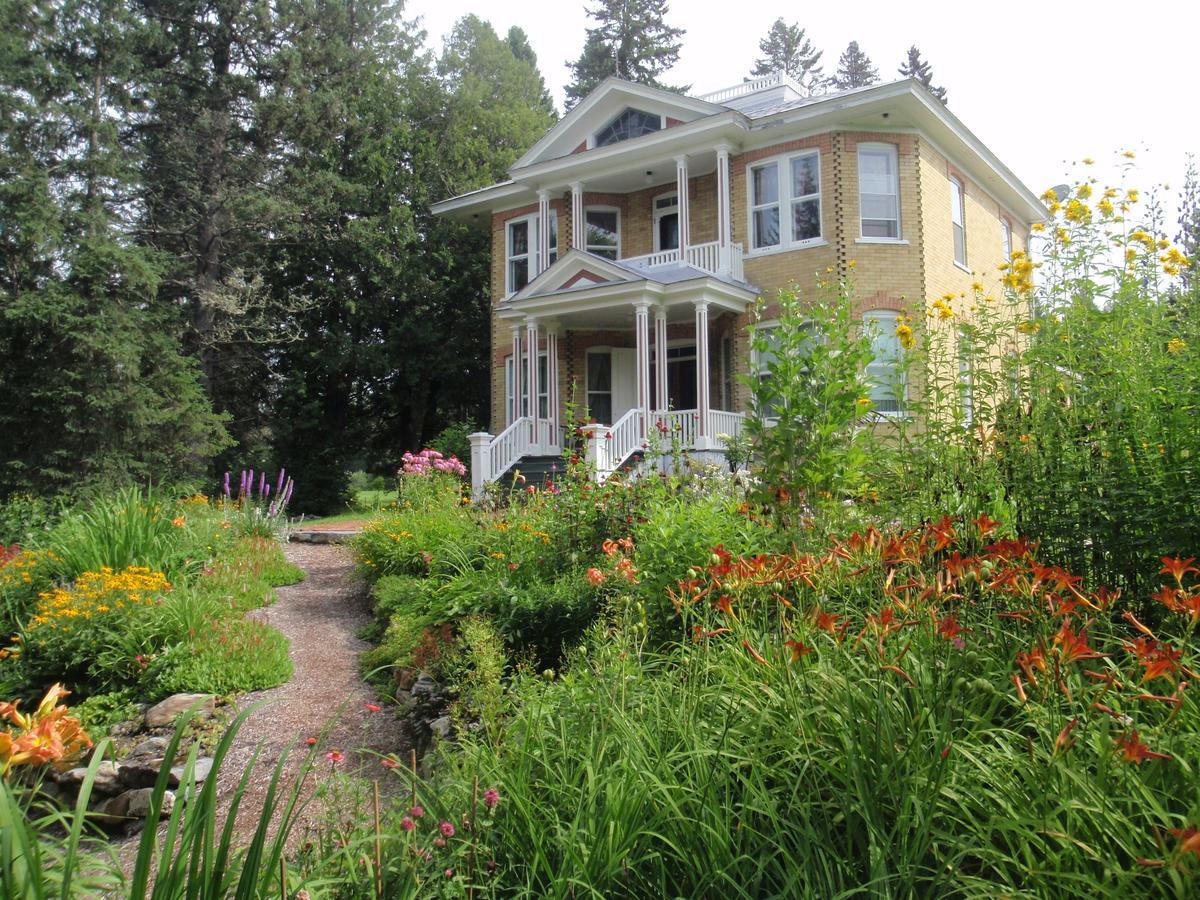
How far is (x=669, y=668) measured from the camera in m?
3.76

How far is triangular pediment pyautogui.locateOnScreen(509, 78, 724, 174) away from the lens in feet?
56.5

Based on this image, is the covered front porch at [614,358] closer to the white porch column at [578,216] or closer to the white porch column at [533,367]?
the white porch column at [533,367]

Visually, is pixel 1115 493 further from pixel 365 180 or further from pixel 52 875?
pixel 365 180

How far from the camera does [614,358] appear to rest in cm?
1912

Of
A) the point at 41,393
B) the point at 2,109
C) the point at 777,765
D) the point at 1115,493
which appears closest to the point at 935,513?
the point at 1115,493

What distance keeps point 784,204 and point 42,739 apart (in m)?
16.2

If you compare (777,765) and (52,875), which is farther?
(777,765)

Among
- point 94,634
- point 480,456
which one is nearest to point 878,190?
point 480,456

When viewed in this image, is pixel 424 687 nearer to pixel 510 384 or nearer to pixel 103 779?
pixel 103 779

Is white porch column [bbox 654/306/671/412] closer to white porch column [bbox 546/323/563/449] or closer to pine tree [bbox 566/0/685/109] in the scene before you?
white porch column [bbox 546/323/563/449]

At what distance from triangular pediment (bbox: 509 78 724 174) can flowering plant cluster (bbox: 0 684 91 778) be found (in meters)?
16.5

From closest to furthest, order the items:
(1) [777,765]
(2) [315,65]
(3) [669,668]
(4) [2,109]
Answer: (1) [777,765], (3) [669,668], (4) [2,109], (2) [315,65]

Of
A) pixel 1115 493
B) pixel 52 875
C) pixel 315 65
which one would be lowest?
pixel 52 875

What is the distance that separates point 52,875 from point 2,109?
72.6 ft
